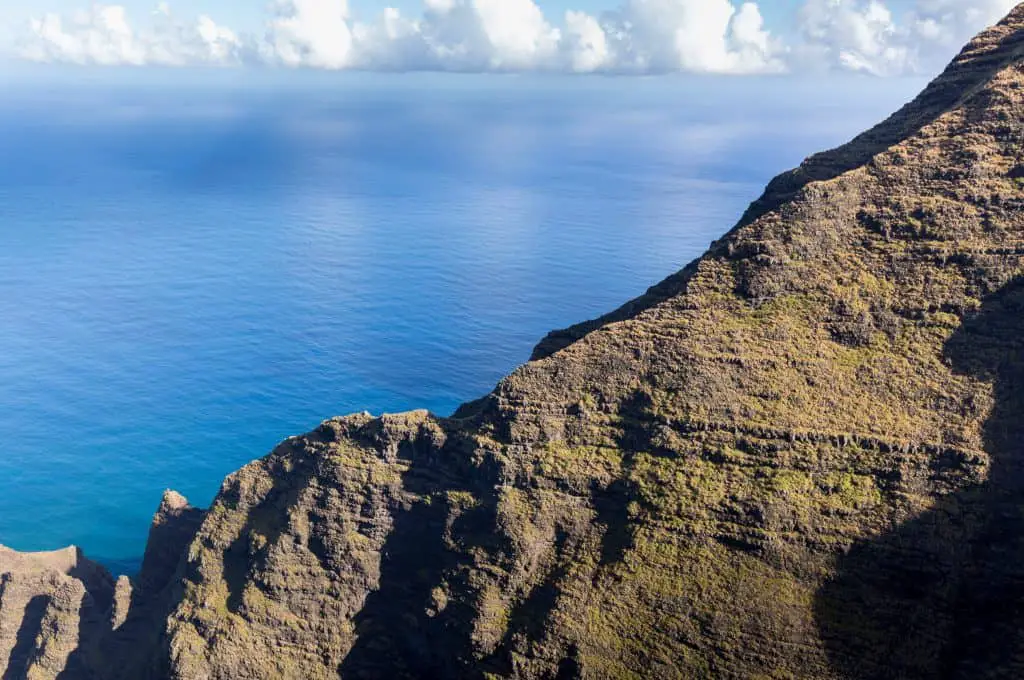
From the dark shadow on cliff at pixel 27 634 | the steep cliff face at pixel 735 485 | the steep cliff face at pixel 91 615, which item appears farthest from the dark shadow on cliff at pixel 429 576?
the dark shadow on cliff at pixel 27 634

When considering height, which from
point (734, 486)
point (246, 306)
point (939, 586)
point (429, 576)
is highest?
point (246, 306)

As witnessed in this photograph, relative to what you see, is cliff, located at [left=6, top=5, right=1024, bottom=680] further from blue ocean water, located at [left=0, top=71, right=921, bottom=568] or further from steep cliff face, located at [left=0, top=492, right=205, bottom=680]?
blue ocean water, located at [left=0, top=71, right=921, bottom=568]

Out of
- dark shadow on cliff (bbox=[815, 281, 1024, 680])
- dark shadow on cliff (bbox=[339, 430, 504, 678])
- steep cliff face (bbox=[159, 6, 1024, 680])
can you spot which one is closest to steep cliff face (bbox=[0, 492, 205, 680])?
steep cliff face (bbox=[159, 6, 1024, 680])

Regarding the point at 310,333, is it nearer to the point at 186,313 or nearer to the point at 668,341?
the point at 186,313

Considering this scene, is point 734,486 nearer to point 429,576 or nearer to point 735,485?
point 735,485

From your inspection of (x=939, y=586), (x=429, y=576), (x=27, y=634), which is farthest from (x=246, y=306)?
(x=939, y=586)
